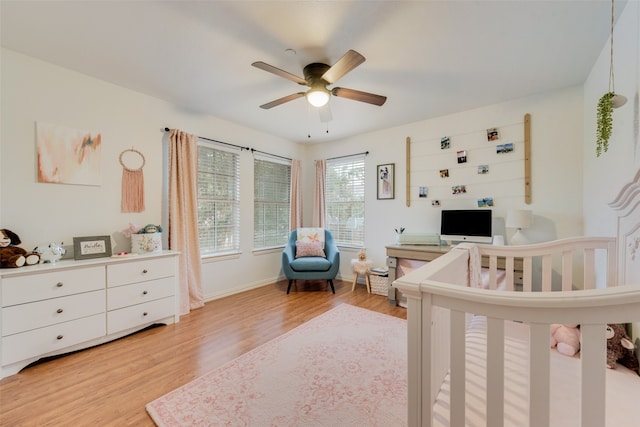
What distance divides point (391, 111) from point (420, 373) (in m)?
3.06

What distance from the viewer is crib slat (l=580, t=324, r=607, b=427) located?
0.61m

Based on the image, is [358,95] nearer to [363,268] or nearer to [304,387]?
[304,387]

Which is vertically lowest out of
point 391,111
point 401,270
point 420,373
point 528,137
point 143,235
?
point 401,270

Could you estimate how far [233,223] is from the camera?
376 centimetres

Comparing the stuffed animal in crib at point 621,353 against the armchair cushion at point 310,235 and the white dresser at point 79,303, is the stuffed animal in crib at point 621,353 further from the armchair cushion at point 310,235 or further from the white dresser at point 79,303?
the white dresser at point 79,303

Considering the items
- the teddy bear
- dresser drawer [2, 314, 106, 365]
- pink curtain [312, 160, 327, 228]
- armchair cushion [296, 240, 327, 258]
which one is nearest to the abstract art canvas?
the teddy bear

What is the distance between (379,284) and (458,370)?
115 inches

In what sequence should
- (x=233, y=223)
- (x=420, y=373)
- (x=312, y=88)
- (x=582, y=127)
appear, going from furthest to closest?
(x=233, y=223) → (x=582, y=127) → (x=312, y=88) → (x=420, y=373)

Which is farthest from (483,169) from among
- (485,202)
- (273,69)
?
(273,69)

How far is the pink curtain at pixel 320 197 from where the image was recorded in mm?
4477

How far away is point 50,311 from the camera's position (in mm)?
1944

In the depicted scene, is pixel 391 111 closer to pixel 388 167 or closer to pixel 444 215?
pixel 388 167

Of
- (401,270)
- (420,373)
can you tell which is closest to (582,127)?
(401,270)

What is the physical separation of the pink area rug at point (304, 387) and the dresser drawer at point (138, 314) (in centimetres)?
112
